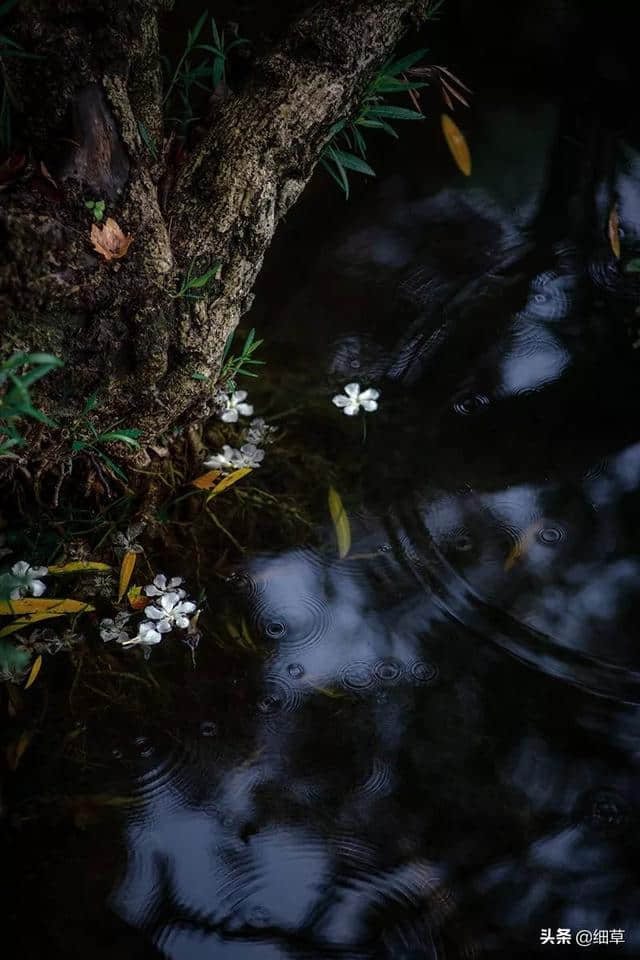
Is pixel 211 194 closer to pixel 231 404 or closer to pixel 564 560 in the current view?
pixel 231 404

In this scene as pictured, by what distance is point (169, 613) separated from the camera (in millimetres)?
1881

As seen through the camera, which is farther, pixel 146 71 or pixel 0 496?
pixel 0 496

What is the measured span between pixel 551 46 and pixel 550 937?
293cm

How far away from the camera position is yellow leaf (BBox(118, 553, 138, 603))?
1918 millimetres

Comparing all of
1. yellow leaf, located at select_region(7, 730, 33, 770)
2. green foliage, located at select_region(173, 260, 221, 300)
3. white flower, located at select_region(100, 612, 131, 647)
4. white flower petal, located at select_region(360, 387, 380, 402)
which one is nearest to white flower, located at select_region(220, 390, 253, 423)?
white flower petal, located at select_region(360, 387, 380, 402)

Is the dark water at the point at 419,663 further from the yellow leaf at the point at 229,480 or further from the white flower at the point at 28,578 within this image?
the white flower at the point at 28,578

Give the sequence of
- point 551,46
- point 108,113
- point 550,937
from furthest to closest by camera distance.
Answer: point 551,46 < point 108,113 < point 550,937

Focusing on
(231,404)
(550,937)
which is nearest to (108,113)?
(231,404)

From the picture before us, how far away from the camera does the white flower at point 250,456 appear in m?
2.16

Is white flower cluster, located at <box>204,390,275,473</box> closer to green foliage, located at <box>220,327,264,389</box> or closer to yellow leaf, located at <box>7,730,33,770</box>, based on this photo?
green foliage, located at <box>220,327,264,389</box>

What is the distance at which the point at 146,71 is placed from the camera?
67.6 inches

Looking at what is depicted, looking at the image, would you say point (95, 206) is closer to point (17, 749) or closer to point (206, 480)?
point (206, 480)

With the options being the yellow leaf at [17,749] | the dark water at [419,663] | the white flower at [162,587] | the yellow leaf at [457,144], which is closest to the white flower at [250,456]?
the dark water at [419,663]

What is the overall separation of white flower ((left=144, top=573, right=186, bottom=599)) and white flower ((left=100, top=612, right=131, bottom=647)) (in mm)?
79
